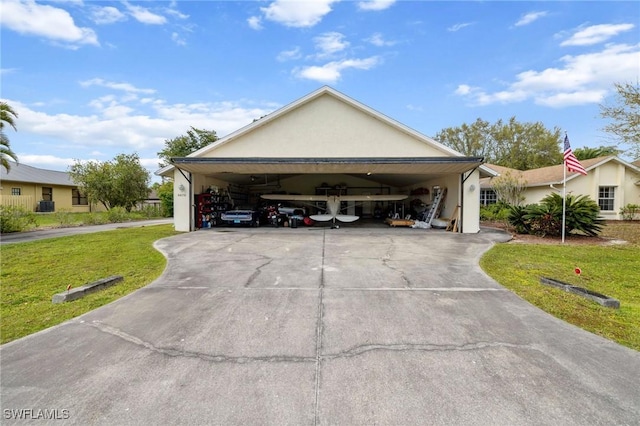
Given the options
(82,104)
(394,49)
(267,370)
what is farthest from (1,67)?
(394,49)

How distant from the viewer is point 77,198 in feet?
99.4

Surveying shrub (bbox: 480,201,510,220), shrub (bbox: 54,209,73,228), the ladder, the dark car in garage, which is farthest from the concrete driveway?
shrub (bbox: 480,201,510,220)

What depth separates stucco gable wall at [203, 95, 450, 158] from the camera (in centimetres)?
1452

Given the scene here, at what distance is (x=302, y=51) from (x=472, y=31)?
310 inches

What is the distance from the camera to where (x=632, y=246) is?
32.8 feet

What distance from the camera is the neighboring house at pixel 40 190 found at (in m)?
23.8

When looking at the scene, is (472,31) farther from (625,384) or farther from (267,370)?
(267,370)

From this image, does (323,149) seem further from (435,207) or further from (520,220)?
(520,220)

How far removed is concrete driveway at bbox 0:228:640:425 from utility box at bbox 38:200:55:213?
29.8 metres

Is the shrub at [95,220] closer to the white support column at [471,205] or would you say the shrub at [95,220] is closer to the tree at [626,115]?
the white support column at [471,205]

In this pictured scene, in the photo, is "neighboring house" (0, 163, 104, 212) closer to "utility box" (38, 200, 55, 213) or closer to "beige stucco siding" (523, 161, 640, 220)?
"utility box" (38, 200, 55, 213)

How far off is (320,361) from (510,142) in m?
44.5

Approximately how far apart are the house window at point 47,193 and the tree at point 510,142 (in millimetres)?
46634

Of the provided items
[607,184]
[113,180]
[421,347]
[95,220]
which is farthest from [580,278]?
[113,180]
